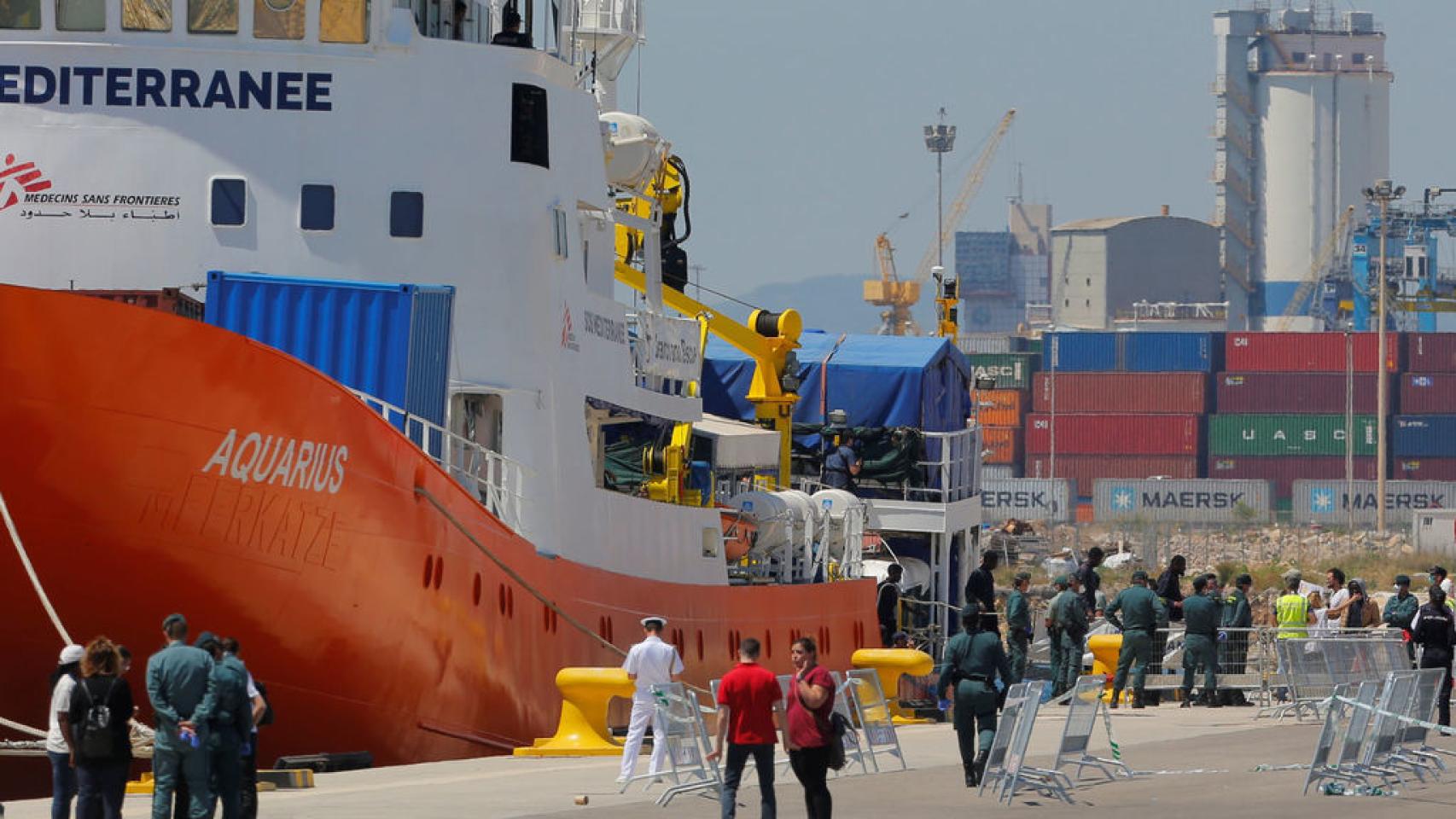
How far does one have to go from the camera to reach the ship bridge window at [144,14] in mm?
20656

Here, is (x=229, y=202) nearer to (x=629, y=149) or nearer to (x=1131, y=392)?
(x=629, y=149)

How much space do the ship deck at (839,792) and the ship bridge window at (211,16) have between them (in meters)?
6.27

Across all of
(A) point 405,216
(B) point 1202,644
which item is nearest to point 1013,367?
(B) point 1202,644

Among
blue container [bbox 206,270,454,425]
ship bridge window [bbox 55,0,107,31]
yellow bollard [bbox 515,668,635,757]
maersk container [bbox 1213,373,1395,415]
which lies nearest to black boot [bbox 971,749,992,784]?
yellow bollard [bbox 515,668,635,757]

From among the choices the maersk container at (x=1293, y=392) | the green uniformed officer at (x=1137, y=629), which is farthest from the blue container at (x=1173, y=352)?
the green uniformed officer at (x=1137, y=629)

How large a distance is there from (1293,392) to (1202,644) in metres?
105

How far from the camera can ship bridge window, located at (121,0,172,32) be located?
2066cm

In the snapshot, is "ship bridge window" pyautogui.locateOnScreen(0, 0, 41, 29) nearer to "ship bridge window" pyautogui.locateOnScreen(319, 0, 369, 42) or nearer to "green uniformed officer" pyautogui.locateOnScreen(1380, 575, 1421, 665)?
"ship bridge window" pyautogui.locateOnScreen(319, 0, 369, 42)

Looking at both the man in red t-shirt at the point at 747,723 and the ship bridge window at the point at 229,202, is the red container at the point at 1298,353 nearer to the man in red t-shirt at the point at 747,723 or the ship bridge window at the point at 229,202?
the ship bridge window at the point at 229,202

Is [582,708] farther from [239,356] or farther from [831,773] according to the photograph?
[239,356]

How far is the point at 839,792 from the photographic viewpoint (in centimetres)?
1733

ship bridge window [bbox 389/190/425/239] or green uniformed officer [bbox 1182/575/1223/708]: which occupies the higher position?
ship bridge window [bbox 389/190/425/239]

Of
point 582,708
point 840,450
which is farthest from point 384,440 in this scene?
point 840,450

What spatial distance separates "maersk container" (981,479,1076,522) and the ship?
331 ft
